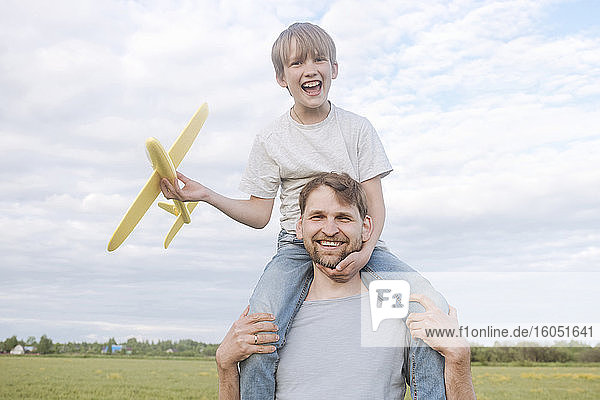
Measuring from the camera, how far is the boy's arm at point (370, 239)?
11.3 ft

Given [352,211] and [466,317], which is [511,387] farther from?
[352,211]

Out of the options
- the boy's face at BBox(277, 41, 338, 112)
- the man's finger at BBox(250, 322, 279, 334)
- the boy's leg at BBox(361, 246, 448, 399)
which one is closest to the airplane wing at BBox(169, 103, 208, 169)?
the boy's face at BBox(277, 41, 338, 112)

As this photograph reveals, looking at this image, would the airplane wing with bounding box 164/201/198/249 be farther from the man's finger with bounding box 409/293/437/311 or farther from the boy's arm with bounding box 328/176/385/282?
the man's finger with bounding box 409/293/437/311

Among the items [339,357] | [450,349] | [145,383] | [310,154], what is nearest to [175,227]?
[310,154]

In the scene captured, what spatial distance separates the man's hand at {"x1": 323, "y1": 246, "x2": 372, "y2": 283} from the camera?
11.3 feet

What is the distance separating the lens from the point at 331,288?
11.8ft

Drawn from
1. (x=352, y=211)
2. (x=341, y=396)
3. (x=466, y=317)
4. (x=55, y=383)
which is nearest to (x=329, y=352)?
(x=341, y=396)

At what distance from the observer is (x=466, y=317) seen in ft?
13.0

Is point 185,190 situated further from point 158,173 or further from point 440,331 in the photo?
point 440,331

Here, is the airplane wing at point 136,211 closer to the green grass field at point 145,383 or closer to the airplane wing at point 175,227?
the airplane wing at point 175,227

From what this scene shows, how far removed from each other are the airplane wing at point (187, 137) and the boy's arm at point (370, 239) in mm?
1276

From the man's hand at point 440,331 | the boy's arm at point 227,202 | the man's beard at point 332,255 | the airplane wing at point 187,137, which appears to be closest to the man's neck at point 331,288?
the man's beard at point 332,255

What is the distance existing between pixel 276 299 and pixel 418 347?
2.79 feet

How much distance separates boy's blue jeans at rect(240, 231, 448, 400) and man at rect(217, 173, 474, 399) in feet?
0.05
